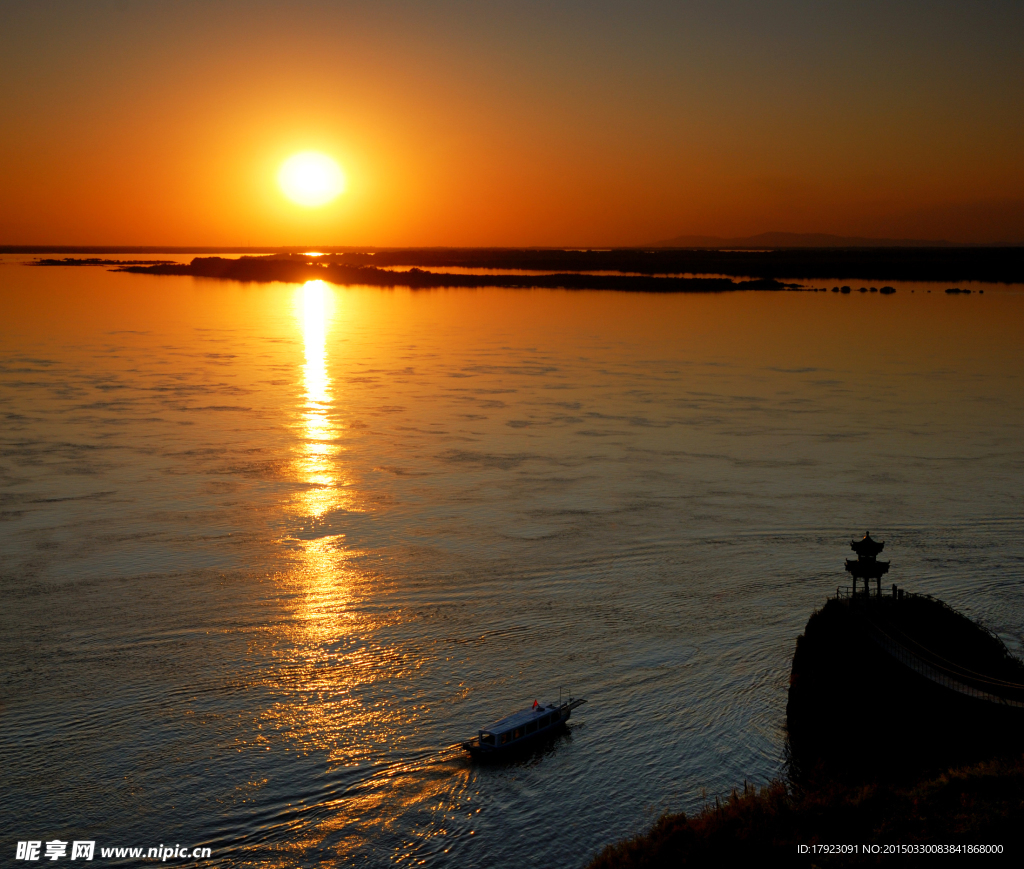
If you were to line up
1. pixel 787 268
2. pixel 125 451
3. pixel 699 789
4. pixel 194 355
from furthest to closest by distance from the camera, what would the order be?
pixel 787 268 → pixel 194 355 → pixel 125 451 → pixel 699 789

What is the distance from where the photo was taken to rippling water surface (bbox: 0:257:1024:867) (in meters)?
15.1

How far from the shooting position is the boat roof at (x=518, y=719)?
1616cm

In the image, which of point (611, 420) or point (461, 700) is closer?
point (461, 700)

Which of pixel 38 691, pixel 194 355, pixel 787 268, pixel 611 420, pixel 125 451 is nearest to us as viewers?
pixel 38 691

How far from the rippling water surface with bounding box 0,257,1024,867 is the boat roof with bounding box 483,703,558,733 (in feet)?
2.04

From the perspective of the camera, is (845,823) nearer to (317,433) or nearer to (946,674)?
(946,674)

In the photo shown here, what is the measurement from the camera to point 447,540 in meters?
25.7

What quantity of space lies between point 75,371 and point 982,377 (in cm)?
4915

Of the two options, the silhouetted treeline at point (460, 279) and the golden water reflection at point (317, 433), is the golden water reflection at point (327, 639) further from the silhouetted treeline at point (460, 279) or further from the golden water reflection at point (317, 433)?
the silhouetted treeline at point (460, 279)

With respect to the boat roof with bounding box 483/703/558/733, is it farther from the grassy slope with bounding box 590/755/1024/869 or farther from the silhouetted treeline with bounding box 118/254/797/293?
the silhouetted treeline with bounding box 118/254/797/293

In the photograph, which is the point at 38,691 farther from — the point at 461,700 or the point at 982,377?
the point at 982,377

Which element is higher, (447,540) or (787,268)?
(787,268)

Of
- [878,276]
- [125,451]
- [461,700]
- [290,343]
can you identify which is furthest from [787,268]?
[461,700]

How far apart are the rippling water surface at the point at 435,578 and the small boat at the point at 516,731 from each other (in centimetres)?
35
